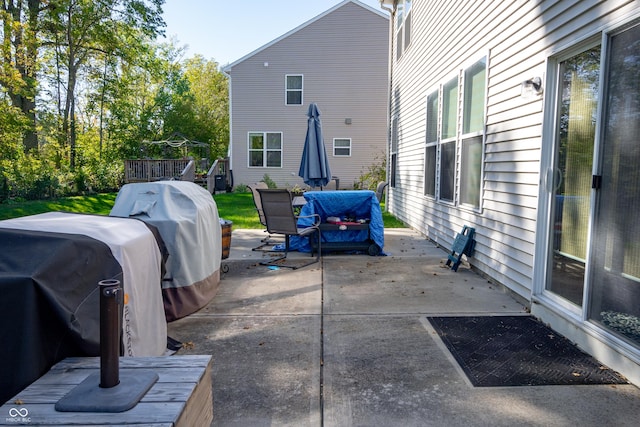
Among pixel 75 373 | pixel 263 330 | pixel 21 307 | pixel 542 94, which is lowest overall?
pixel 263 330

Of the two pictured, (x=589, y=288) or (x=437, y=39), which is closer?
(x=589, y=288)

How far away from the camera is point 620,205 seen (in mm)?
2750

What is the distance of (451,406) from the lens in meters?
2.36

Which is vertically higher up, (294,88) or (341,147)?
(294,88)

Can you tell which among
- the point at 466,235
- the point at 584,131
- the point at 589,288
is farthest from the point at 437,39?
the point at 589,288

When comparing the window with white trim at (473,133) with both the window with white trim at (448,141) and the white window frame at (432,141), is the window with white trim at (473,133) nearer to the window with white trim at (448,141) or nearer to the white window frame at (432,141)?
the window with white trim at (448,141)

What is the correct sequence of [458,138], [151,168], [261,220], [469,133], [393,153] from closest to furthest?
[469,133] → [458,138] → [261,220] → [393,153] → [151,168]

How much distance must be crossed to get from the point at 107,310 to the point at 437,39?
682 centimetres

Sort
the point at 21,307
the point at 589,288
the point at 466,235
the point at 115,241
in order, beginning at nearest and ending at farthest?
the point at 21,307, the point at 115,241, the point at 589,288, the point at 466,235

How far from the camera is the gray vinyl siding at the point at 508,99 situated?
3523 millimetres

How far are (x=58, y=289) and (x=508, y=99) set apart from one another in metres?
4.23

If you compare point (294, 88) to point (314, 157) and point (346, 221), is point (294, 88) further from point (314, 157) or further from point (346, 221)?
point (346, 221)

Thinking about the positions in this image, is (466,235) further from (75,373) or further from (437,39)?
(75,373)

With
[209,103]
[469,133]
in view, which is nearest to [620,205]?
[469,133]
